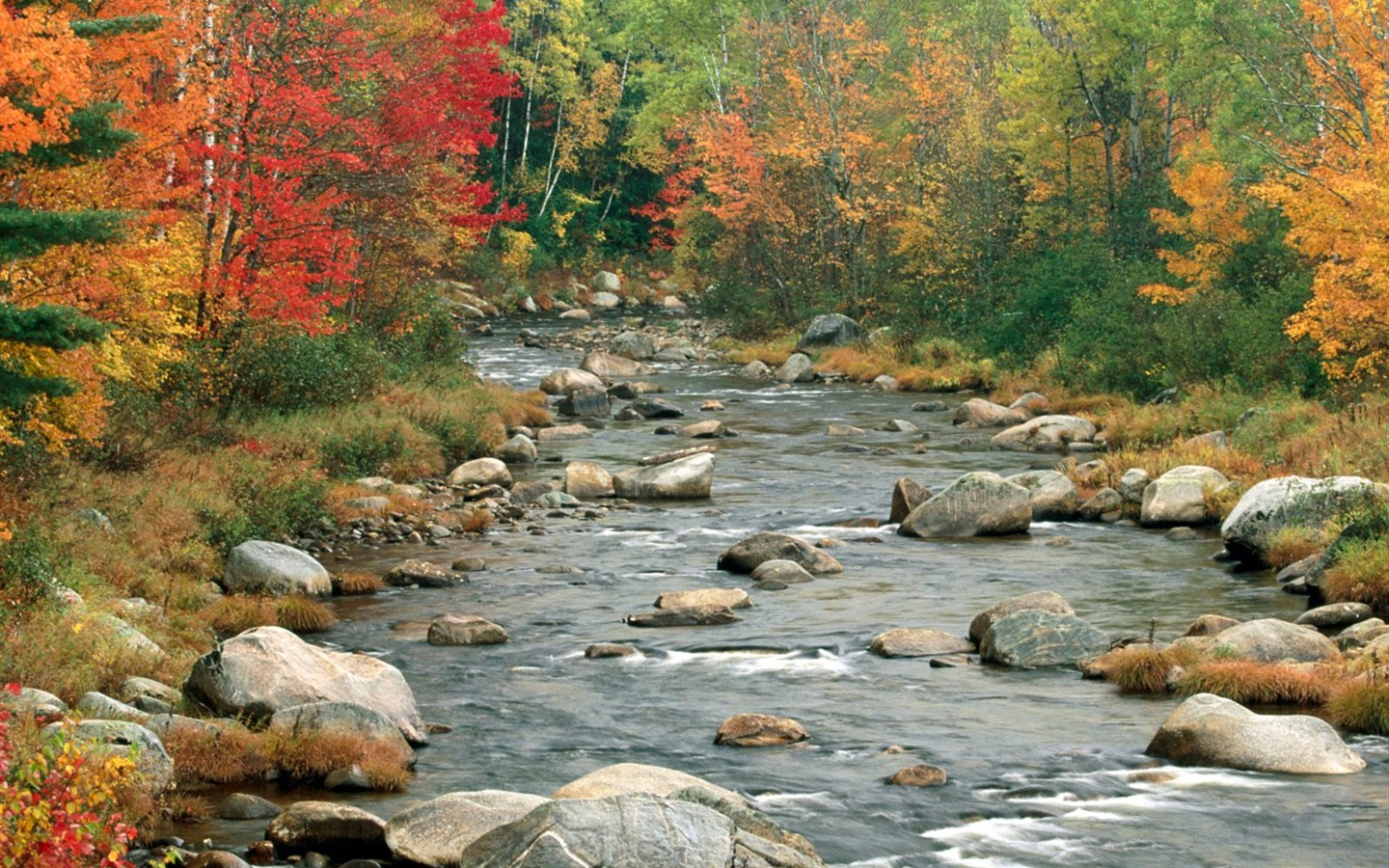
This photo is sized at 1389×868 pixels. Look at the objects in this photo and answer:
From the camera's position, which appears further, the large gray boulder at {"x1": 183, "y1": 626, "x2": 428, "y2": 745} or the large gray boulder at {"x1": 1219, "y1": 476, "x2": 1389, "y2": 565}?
the large gray boulder at {"x1": 1219, "y1": 476, "x2": 1389, "y2": 565}

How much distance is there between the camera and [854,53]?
42125mm

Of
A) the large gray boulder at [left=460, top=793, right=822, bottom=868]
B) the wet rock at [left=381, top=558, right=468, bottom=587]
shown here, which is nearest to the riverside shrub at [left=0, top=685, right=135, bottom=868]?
the large gray boulder at [left=460, top=793, right=822, bottom=868]

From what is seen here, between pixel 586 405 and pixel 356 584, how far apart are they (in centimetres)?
1649

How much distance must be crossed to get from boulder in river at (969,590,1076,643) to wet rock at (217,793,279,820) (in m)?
6.91

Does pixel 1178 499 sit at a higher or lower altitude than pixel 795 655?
higher

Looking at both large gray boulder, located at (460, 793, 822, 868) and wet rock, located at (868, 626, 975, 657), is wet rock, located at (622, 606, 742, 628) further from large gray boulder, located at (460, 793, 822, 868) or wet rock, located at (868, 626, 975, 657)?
large gray boulder, located at (460, 793, 822, 868)

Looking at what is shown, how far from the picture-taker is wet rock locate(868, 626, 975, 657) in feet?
47.0

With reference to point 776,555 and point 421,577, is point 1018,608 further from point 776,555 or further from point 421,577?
point 421,577

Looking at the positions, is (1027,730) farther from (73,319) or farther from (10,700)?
(73,319)

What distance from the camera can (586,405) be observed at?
1307 inches

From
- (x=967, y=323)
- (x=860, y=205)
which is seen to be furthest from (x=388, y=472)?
(x=860, y=205)

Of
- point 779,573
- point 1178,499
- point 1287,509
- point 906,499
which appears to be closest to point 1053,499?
point 1178,499

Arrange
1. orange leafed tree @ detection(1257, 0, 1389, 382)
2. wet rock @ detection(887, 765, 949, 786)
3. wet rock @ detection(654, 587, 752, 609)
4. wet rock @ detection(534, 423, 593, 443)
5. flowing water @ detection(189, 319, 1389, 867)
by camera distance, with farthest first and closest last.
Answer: wet rock @ detection(534, 423, 593, 443) < orange leafed tree @ detection(1257, 0, 1389, 382) < wet rock @ detection(654, 587, 752, 609) < wet rock @ detection(887, 765, 949, 786) < flowing water @ detection(189, 319, 1389, 867)

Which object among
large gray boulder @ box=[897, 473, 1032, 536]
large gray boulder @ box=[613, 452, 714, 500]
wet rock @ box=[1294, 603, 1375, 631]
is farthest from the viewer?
large gray boulder @ box=[613, 452, 714, 500]
